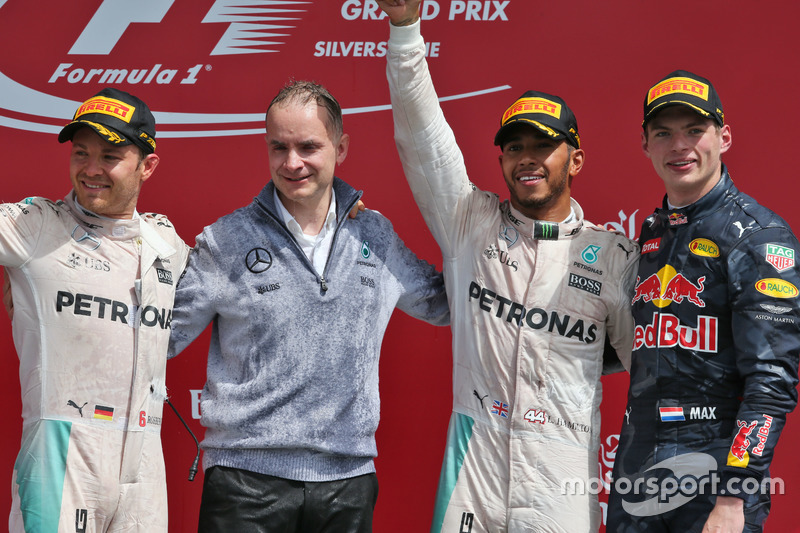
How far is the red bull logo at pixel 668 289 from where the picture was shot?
2.19m

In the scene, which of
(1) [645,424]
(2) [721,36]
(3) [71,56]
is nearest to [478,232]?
(1) [645,424]

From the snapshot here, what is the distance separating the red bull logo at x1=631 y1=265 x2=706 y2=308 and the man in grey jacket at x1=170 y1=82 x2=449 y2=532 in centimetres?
70

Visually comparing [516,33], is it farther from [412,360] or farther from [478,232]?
[412,360]

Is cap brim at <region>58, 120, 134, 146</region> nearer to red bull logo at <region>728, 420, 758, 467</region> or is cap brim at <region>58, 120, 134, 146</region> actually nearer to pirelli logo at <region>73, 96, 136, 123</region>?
pirelli logo at <region>73, 96, 136, 123</region>

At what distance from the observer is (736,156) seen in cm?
312

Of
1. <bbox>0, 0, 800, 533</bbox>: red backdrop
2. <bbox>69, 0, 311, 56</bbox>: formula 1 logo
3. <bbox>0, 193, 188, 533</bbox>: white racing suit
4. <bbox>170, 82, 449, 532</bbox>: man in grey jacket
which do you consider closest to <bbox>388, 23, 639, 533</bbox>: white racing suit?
<bbox>170, 82, 449, 532</bbox>: man in grey jacket

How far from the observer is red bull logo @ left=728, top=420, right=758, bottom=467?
200 cm

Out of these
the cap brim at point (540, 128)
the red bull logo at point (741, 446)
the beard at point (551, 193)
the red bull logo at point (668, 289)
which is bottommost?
the red bull logo at point (741, 446)

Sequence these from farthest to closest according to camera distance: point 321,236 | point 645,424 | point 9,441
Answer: point 9,441 → point 321,236 → point 645,424

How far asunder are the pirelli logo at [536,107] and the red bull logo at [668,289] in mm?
539

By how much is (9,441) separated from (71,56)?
4.67 ft

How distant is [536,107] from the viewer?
8.05 ft

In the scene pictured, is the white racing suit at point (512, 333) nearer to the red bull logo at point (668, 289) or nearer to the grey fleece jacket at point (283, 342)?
the red bull logo at point (668, 289)

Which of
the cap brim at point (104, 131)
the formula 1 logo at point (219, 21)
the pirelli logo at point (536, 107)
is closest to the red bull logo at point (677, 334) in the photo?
the pirelli logo at point (536, 107)
